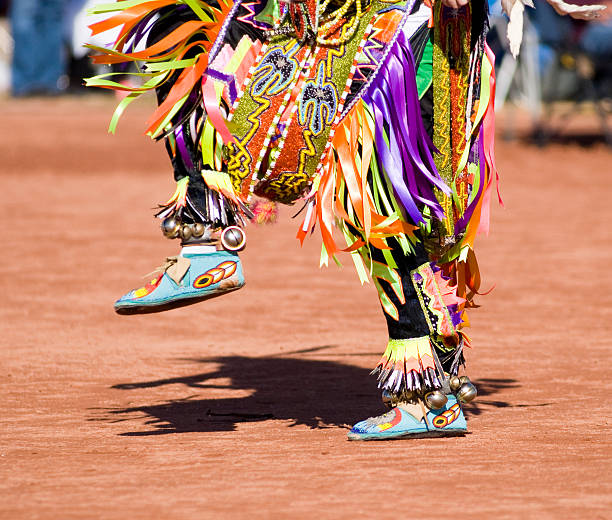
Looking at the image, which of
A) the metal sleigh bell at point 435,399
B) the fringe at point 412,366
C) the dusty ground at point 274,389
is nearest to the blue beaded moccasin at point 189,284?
the dusty ground at point 274,389

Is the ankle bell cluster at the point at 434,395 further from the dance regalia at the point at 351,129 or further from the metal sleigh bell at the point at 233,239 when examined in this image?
the metal sleigh bell at the point at 233,239

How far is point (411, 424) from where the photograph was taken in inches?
191

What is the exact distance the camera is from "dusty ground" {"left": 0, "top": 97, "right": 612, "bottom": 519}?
4.05 metres

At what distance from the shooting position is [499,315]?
7.97 m

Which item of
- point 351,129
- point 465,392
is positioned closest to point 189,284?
point 351,129

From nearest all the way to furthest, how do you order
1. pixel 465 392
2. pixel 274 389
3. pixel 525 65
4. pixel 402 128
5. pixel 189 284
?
pixel 402 128, pixel 189 284, pixel 465 392, pixel 274 389, pixel 525 65

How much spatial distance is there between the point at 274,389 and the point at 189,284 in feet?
4.45

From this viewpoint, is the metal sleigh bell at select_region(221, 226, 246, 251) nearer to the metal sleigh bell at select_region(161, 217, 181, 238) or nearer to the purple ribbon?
the metal sleigh bell at select_region(161, 217, 181, 238)

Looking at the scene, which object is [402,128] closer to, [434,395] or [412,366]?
[412,366]

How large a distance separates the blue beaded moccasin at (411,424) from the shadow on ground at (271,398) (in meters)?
0.33

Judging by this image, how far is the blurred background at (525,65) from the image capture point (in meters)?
20.5

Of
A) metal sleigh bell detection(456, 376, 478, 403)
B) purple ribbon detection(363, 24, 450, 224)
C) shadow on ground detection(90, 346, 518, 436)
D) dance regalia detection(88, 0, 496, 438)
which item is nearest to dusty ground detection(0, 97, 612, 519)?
shadow on ground detection(90, 346, 518, 436)

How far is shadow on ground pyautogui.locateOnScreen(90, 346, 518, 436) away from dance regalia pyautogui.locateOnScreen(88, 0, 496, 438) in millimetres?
642

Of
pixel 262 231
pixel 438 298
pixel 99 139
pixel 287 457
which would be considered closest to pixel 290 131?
pixel 438 298
